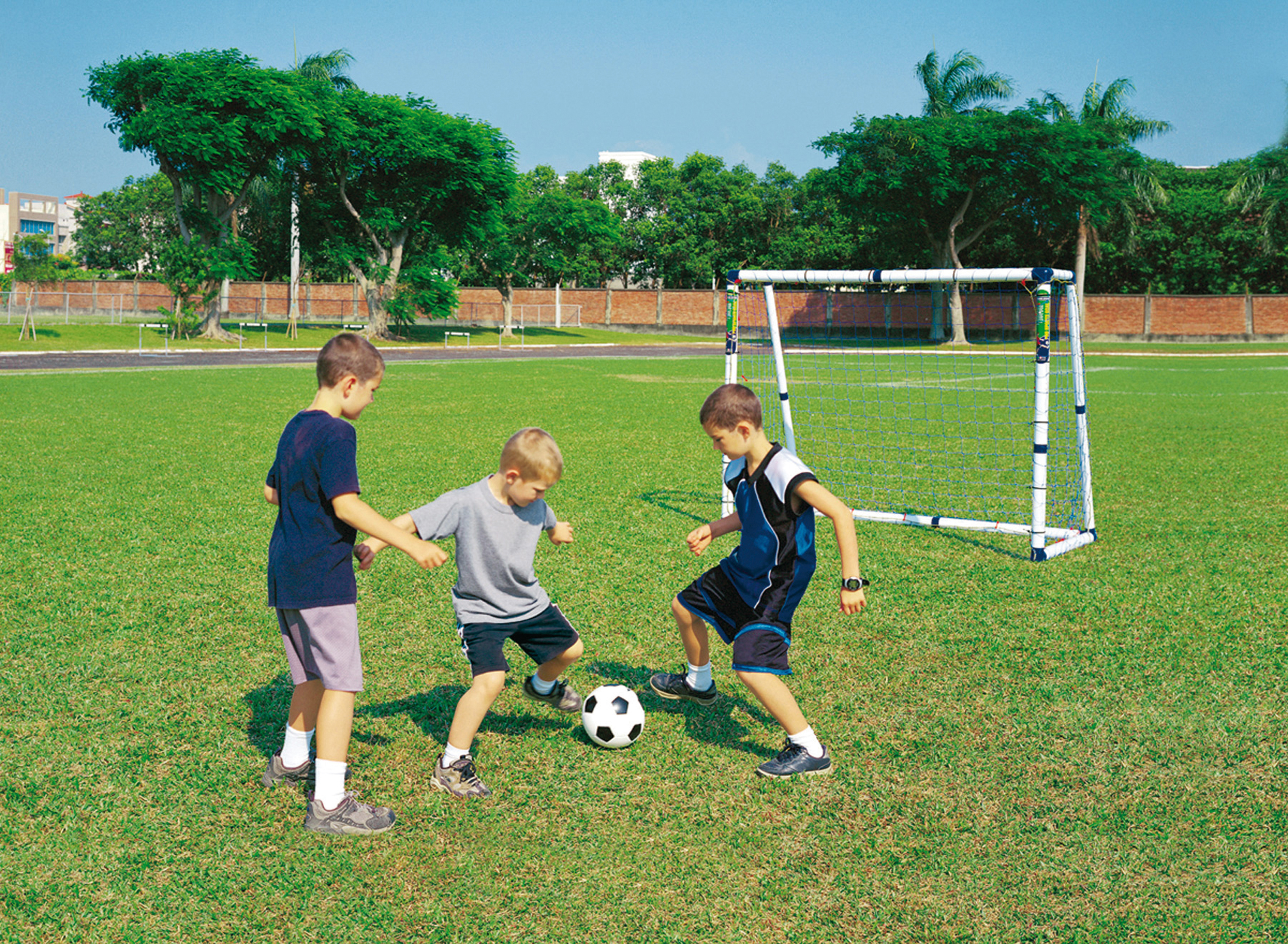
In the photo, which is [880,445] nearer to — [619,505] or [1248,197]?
[619,505]

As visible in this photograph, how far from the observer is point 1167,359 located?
128 feet

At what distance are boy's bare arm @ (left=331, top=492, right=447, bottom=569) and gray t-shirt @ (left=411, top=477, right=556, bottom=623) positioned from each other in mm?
210

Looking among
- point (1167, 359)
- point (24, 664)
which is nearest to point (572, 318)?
point (1167, 359)

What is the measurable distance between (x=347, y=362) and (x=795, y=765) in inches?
82.0

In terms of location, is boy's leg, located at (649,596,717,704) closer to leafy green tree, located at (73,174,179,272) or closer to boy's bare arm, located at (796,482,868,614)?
boy's bare arm, located at (796,482,868,614)

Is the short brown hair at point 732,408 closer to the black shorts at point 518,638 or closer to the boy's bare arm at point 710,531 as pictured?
the boy's bare arm at point 710,531

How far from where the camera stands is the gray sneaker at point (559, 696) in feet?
14.1

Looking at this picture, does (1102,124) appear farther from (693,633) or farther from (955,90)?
(693,633)

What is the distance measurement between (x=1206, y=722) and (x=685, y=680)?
213 centimetres

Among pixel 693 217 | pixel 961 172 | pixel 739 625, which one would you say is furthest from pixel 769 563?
pixel 693 217

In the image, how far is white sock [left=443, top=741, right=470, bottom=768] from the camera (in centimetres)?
362

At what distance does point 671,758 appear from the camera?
3969 millimetres

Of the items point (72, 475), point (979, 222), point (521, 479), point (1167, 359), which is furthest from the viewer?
point (979, 222)

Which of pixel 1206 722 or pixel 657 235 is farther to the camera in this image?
pixel 657 235
